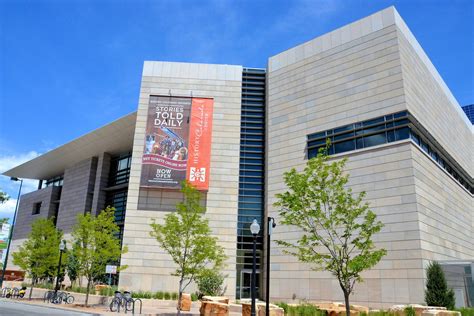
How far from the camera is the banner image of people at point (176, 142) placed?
3562cm

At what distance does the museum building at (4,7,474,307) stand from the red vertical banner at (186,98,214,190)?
10 cm

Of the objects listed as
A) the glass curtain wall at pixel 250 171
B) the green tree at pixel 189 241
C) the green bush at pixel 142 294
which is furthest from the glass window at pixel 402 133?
the green bush at pixel 142 294

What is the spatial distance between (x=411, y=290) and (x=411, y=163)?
8.56 m

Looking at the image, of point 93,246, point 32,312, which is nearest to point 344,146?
point 93,246

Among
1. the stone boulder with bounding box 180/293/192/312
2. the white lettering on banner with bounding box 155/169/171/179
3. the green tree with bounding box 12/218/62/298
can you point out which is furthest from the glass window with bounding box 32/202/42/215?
the stone boulder with bounding box 180/293/192/312

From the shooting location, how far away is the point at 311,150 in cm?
3288

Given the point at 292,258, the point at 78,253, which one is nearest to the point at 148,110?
the point at 78,253

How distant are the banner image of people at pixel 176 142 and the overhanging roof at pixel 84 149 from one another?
208 inches

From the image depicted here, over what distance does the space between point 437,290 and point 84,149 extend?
45.8 meters

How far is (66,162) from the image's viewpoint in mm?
59750

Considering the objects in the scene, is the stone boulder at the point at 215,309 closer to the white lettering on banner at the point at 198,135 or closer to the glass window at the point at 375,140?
the glass window at the point at 375,140

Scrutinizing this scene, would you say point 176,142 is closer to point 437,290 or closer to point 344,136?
point 344,136

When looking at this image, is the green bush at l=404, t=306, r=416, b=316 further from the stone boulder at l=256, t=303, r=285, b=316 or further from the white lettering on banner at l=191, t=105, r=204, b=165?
the white lettering on banner at l=191, t=105, r=204, b=165

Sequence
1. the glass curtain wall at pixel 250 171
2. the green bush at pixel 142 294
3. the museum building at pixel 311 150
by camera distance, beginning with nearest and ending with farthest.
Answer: the museum building at pixel 311 150 < the green bush at pixel 142 294 < the glass curtain wall at pixel 250 171
